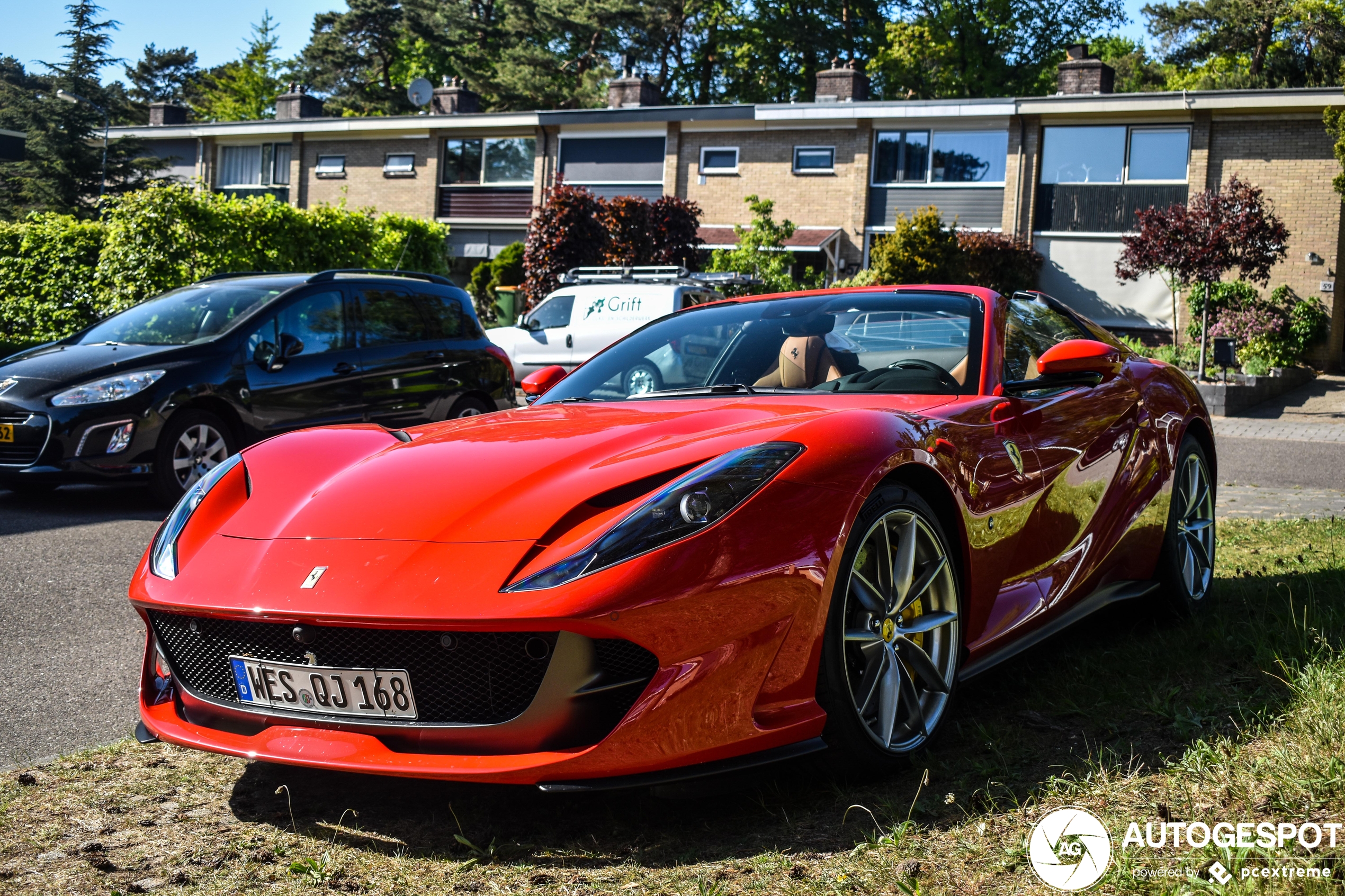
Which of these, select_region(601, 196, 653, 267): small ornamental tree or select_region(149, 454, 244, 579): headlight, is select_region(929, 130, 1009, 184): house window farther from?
select_region(149, 454, 244, 579): headlight

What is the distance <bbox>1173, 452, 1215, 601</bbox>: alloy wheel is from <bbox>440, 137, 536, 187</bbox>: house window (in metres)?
32.0

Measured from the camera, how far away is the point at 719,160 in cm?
3234

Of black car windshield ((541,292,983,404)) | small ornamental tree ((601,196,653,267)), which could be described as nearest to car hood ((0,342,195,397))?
black car windshield ((541,292,983,404))

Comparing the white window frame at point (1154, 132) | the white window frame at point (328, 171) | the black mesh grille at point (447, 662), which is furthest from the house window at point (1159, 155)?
the black mesh grille at point (447, 662)

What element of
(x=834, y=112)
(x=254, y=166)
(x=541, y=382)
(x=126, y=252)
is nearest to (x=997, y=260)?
(x=834, y=112)

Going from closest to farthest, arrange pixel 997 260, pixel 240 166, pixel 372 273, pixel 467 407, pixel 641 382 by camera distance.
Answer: pixel 641 382, pixel 372 273, pixel 467 407, pixel 997 260, pixel 240 166

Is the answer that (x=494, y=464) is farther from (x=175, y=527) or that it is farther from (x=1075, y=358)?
(x=1075, y=358)

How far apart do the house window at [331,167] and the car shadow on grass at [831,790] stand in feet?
122

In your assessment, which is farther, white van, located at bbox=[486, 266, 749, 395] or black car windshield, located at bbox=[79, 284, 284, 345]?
white van, located at bbox=[486, 266, 749, 395]

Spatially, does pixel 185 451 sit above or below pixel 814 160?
below

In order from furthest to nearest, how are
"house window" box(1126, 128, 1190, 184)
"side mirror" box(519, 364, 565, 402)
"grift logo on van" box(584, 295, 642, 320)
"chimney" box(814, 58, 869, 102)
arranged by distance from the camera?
"chimney" box(814, 58, 869, 102) < "house window" box(1126, 128, 1190, 184) < "grift logo on van" box(584, 295, 642, 320) < "side mirror" box(519, 364, 565, 402)

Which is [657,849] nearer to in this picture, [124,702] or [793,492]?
[793,492]

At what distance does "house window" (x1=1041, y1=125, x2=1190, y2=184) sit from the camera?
2762 centimetres

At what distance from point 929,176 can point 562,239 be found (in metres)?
11.2
